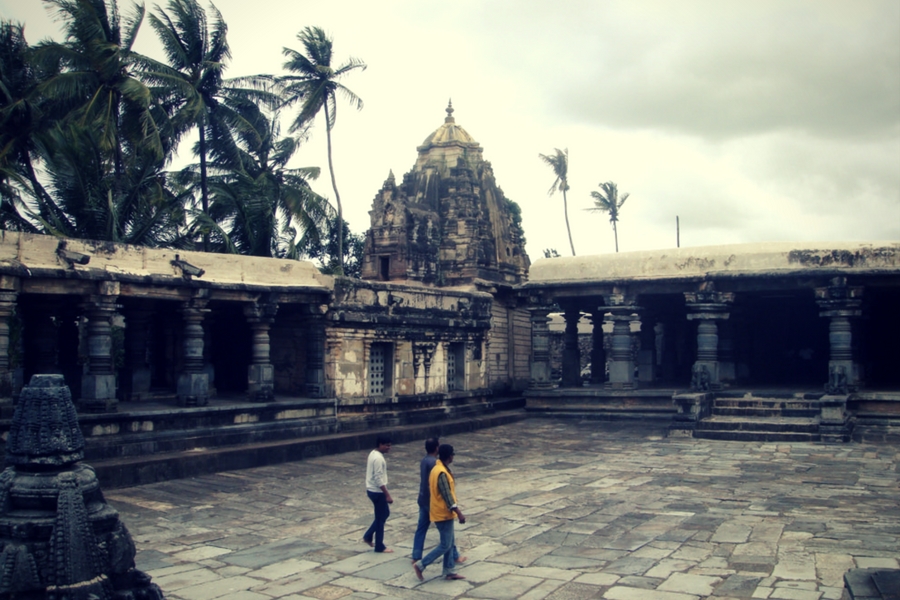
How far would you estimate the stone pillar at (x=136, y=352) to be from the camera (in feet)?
48.3

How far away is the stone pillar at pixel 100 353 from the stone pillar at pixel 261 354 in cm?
294

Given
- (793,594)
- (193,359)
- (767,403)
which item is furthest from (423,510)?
(767,403)

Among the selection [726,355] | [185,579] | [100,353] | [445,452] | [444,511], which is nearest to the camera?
[444,511]

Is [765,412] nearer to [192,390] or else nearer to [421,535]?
[192,390]

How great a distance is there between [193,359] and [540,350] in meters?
10.1

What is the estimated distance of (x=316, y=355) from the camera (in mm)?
16047

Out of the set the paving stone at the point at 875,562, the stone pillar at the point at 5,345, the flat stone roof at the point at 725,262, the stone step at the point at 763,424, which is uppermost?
the flat stone roof at the point at 725,262

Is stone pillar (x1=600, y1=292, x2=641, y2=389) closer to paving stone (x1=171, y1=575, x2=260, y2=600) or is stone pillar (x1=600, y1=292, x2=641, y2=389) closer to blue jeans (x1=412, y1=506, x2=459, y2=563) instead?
blue jeans (x1=412, y1=506, x2=459, y2=563)

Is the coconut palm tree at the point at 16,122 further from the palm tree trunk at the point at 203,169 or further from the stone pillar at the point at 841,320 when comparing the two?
the stone pillar at the point at 841,320

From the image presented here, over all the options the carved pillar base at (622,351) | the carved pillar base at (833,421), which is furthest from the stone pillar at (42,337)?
the carved pillar base at (833,421)

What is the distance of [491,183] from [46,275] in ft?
51.5

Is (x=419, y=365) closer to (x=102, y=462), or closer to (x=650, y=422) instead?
(x=650, y=422)

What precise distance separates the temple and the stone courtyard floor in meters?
1.82

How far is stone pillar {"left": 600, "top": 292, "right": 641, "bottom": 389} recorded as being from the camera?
65.9ft
